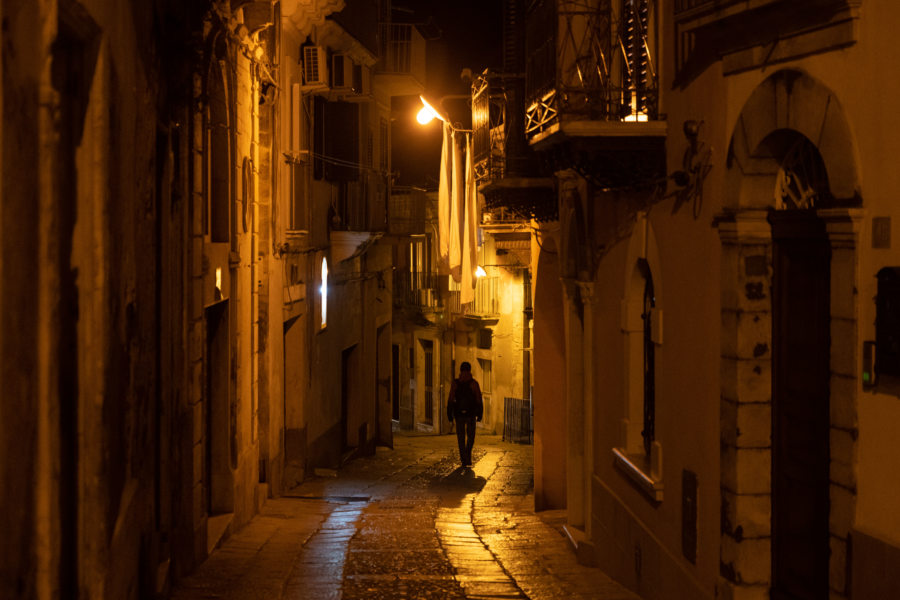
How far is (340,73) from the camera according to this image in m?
18.9

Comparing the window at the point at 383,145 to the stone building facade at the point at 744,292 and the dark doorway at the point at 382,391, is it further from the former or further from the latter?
the stone building facade at the point at 744,292

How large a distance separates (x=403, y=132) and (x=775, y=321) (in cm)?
3014

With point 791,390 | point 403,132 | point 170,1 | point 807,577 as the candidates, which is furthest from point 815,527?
point 403,132

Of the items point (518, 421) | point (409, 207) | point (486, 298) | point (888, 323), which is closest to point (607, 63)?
point (888, 323)

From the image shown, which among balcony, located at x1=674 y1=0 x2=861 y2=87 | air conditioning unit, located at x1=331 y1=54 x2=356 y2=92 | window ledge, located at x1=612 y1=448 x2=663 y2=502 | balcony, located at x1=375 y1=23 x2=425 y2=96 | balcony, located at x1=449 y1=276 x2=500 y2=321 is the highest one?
balcony, located at x1=375 y1=23 x2=425 y2=96

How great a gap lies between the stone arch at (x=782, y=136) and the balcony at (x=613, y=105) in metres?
1.69

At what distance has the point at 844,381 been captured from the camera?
18.2 ft

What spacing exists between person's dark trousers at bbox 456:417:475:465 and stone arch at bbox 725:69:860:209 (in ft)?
37.6

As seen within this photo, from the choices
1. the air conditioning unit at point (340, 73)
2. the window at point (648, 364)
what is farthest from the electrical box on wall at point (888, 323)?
the air conditioning unit at point (340, 73)

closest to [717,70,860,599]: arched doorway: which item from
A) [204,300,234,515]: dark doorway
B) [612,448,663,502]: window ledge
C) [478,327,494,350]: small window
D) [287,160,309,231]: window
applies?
[612,448,663,502]: window ledge

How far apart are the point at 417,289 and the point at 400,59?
43.5ft

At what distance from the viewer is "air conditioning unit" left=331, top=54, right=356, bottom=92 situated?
742 inches

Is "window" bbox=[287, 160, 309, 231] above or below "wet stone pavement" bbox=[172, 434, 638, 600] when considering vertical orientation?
above

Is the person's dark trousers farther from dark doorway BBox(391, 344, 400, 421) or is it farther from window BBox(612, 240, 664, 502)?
dark doorway BBox(391, 344, 400, 421)
